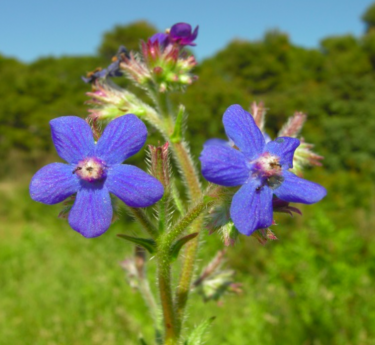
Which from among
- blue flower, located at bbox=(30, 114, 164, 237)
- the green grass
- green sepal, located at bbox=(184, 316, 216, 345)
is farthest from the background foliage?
blue flower, located at bbox=(30, 114, 164, 237)

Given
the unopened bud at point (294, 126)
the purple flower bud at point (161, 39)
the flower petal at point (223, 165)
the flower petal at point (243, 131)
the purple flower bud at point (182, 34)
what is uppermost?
the purple flower bud at point (182, 34)

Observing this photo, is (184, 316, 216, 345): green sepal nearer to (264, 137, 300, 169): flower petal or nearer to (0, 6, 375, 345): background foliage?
(0, 6, 375, 345): background foliage

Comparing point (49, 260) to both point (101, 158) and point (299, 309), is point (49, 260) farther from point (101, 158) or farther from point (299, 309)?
point (101, 158)

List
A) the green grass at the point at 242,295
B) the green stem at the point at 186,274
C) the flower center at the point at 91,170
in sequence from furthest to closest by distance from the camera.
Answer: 1. the green grass at the point at 242,295
2. the green stem at the point at 186,274
3. the flower center at the point at 91,170

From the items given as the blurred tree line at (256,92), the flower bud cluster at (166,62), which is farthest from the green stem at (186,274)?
the blurred tree line at (256,92)

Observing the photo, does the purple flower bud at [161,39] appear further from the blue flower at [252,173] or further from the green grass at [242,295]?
the green grass at [242,295]

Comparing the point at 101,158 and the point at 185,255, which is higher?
the point at 101,158

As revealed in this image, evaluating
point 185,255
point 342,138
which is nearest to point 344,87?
point 342,138
